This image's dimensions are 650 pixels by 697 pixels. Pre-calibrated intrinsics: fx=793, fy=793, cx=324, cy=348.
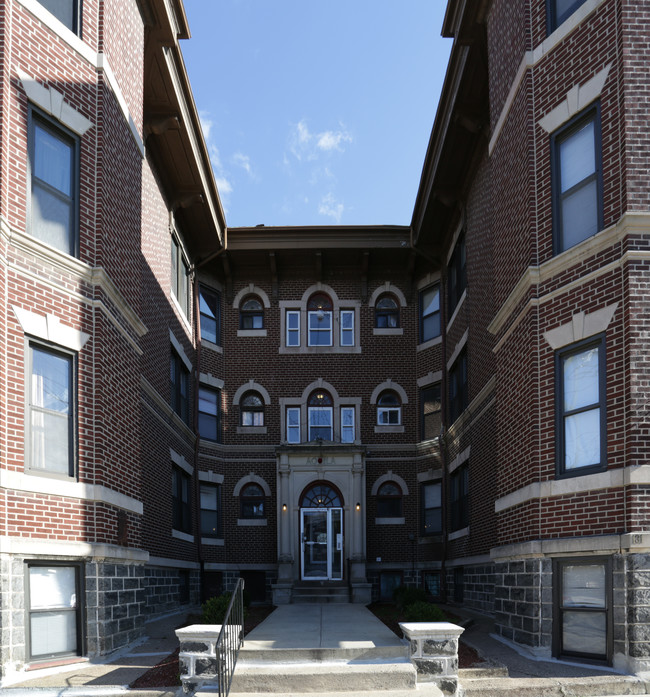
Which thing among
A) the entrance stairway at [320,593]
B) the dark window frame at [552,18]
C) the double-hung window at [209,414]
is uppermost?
the dark window frame at [552,18]

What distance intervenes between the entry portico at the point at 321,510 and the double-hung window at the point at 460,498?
3.02 meters

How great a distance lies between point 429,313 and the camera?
25.5 m

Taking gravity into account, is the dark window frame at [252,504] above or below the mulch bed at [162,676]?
above

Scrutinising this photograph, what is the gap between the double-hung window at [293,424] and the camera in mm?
25516

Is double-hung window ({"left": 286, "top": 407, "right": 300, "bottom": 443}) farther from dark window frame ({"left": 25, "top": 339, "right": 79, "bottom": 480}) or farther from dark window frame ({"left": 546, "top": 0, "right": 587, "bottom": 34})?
dark window frame ({"left": 546, "top": 0, "right": 587, "bottom": 34})

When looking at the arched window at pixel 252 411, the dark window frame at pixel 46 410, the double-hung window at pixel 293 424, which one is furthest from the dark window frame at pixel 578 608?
the arched window at pixel 252 411

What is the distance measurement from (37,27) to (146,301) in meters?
6.51

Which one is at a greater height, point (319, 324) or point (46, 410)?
point (319, 324)

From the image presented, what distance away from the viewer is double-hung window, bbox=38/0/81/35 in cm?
1188

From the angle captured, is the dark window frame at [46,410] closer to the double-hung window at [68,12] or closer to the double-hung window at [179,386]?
the double-hung window at [68,12]

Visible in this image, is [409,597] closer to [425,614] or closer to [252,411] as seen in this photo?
[425,614]

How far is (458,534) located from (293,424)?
7.13 m

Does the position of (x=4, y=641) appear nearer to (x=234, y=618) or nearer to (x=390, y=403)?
(x=234, y=618)


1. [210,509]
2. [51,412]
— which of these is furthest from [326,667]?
[210,509]
